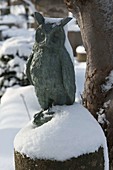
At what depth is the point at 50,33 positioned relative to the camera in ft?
8.27

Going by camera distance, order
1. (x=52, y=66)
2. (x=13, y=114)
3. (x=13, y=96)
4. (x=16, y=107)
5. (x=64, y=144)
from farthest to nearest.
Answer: (x=13, y=96), (x=16, y=107), (x=13, y=114), (x=52, y=66), (x=64, y=144)

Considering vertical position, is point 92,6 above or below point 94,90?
above

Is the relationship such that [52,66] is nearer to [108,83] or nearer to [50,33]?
[50,33]

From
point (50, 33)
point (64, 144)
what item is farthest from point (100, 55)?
point (64, 144)

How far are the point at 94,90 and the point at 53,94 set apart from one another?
3.32 feet

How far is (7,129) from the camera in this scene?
5.18 metres

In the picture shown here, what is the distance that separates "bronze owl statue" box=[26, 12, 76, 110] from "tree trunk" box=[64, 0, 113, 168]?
0.87 m

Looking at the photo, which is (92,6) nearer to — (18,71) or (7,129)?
(7,129)

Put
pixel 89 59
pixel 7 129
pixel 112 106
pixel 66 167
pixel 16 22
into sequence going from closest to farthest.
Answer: pixel 66 167 < pixel 112 106 < pixel 89 59 < pixel 7 129 < pixel 16 22

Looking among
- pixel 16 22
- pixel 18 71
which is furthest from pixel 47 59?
pixel 16 22

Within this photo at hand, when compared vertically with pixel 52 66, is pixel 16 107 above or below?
below

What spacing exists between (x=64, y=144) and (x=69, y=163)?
123 mm

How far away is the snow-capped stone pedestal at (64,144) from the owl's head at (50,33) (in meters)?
0.42

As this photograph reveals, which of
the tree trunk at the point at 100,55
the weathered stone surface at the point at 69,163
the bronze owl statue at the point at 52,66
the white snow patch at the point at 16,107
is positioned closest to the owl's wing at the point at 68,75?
the bronze owl statue at the point at 52,66
